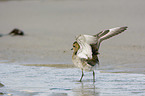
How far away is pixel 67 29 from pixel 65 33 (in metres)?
0.62

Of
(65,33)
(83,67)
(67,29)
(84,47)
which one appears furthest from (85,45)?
(67,29)

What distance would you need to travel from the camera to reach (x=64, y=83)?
6.78 meters

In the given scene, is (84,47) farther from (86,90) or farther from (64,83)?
(86,90)

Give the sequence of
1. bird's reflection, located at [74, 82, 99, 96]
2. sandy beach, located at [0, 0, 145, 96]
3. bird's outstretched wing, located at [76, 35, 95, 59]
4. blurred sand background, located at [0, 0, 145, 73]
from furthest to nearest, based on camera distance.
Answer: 1. blurred sand background, located at [0, 0, 145, 73]
2. sandy beach, located at [0, 0, 145, 96]
3. bird's outstretched wing, located at [76, 35, 95, 59]
4. bird's reflection, located at [74, 82, 99, 96]

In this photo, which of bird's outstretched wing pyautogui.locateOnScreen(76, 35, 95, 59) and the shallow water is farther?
bird's outstretched wing pyautogui.locateOnScreen(76, 35, 95, 59)

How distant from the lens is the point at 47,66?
29.7ft

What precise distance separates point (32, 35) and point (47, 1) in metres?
8.65

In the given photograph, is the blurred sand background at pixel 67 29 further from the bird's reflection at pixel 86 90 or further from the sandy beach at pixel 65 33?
the bird's reflection at pixel 86 90

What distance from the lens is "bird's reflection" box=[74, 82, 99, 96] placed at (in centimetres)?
588

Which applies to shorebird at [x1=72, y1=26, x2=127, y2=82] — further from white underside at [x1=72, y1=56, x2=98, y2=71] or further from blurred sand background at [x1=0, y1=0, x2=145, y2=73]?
blurred sand background at [x1=0, y1=0, x2=145, y2=73]

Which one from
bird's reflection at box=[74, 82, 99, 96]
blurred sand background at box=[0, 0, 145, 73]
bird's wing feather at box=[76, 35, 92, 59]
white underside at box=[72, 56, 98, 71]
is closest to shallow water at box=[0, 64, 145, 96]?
bird's reflection at box=[74, 82, 99, 96]

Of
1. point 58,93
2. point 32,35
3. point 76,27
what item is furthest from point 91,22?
point 58,93

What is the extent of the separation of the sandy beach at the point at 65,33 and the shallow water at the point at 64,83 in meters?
0.05

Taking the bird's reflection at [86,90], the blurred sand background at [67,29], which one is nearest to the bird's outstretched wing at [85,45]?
the bird's reflection at [86,90]
